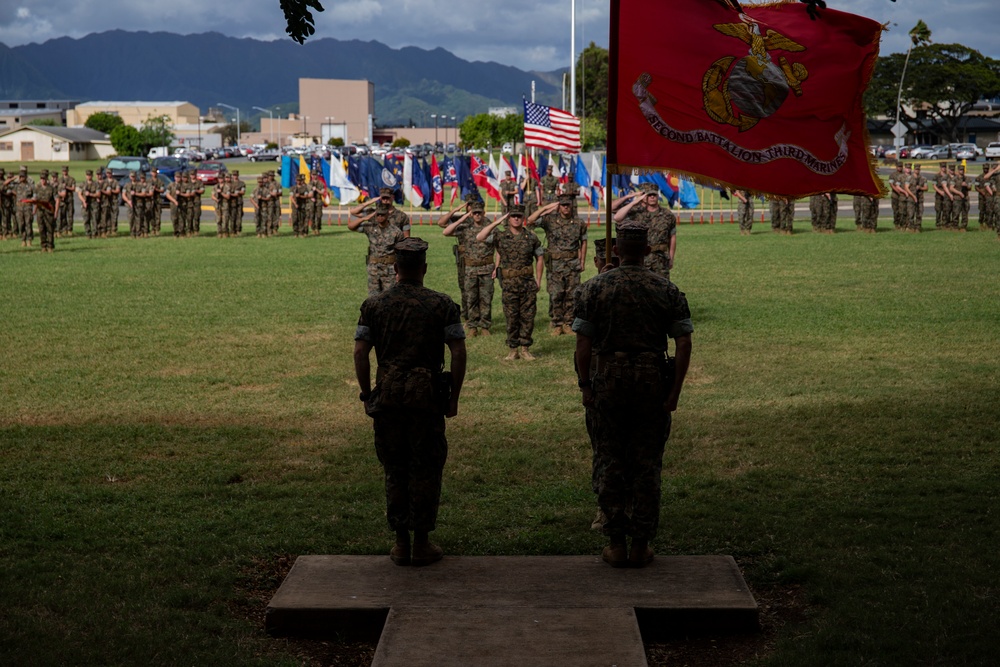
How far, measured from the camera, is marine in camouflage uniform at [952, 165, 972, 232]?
111ft

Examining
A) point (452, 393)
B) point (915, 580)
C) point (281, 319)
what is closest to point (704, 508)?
point (915, 580)

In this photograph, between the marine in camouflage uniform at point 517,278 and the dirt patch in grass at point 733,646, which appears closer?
the dirt patch in grass at point 733,646

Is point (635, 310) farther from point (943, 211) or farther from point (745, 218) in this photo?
point (943, 211)

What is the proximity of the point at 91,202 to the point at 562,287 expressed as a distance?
22194mm

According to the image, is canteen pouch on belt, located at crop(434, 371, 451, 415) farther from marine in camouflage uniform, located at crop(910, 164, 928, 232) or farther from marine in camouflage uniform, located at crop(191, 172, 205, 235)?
marine in camouflage uniform, located at crop(910, 164, 928, 232)

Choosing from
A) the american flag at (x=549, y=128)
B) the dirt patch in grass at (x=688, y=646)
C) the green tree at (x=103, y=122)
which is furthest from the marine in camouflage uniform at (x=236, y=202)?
the green tree at (x=103, y=122)

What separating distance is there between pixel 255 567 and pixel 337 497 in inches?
60.5

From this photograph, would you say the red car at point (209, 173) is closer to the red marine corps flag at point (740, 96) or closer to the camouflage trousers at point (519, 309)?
the camouflage trousers at point (519, 309)

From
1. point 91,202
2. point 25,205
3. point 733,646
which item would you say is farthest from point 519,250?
point 91,202

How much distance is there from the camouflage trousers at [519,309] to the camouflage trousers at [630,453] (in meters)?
7.77

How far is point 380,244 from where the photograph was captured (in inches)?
579

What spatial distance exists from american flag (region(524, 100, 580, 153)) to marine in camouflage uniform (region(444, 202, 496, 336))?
1775 cm

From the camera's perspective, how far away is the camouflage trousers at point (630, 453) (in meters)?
6.67

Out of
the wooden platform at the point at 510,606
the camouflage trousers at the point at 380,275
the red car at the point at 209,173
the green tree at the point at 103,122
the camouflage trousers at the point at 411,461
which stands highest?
the green tree at the point at 103,122
